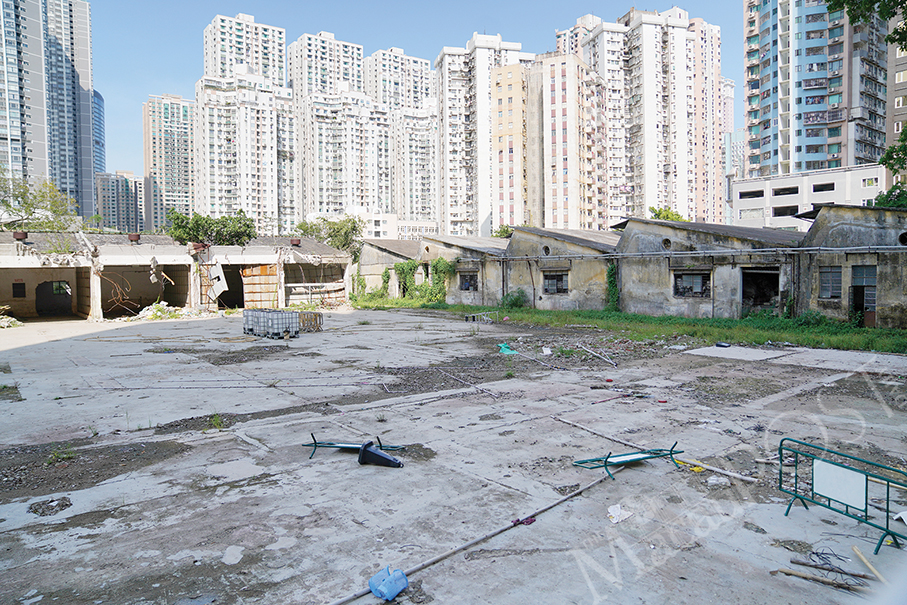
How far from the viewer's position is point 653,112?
273 ft

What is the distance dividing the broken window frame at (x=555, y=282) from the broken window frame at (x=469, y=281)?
4.74 meters

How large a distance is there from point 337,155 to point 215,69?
44.0m

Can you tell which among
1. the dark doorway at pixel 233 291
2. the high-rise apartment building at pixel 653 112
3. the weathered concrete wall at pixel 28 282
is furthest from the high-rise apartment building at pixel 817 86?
the weathered concrete wall at pixel 28 282

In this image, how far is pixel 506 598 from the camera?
349 centimetres

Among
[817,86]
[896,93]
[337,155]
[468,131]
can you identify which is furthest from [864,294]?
[337,155]

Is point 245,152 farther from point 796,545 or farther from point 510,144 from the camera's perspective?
point 796,545

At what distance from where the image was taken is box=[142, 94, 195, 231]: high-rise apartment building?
12662 cm

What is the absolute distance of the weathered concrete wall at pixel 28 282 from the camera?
27.4 metres

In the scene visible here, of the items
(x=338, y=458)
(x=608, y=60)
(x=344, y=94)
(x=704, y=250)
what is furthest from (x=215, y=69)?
(x=338, y=458)

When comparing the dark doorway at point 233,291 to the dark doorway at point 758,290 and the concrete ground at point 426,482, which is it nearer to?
the concrete ground at point 426,482

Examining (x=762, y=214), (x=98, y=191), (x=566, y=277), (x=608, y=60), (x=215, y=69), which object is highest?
(x=215, y=69)

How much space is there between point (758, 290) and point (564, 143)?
5924 cm

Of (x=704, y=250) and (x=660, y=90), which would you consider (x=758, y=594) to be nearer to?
(x=704, y=250)

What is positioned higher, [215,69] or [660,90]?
[215,69]
